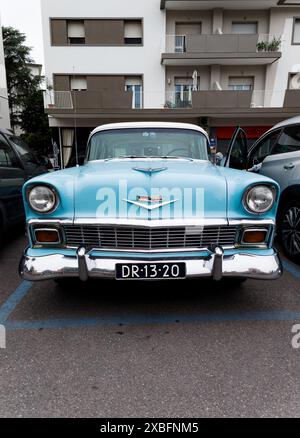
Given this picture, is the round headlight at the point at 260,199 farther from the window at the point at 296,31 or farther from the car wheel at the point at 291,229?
the window at the point at 296,31

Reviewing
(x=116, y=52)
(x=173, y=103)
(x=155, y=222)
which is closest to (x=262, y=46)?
(x=173, y=103)

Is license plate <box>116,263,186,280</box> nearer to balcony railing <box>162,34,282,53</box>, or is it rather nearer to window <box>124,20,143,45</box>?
balcony railing <box>162,34,282,53</box>

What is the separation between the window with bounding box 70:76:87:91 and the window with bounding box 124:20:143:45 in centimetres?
294

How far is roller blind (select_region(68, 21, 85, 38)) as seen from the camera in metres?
Result: 17.5

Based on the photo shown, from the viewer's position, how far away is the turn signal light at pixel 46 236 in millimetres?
2777

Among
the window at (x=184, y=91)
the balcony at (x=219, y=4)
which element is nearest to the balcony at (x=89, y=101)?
the window at (x=184, y=91)

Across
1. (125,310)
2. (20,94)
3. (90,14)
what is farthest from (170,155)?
(20,94)

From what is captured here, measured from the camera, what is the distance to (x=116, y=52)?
1752cm

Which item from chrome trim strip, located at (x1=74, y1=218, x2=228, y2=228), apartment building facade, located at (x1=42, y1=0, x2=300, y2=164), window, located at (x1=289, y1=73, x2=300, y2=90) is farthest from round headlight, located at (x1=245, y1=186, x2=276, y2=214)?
window, located at (x1=289, y1=73, x2=300, y2=90)

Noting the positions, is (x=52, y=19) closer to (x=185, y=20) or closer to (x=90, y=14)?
(x=90, y=14)

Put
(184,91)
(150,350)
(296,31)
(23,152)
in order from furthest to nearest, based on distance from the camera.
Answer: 1. (296,31)
2. (184,91)
3. (23,152)
4. (150,350)

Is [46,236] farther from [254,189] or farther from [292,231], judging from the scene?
[292,231]

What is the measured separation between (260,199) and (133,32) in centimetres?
1771

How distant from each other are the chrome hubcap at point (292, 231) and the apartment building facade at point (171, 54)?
515 inches
